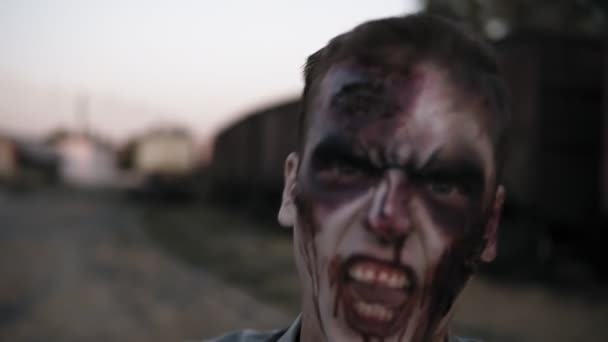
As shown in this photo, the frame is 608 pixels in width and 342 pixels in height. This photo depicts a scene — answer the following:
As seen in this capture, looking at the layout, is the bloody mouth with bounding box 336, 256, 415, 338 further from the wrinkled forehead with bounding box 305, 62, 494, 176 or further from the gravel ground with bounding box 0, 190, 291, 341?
the gravel ground with bounding box 0, 190, 291, 341

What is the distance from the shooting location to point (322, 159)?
1.35 metres

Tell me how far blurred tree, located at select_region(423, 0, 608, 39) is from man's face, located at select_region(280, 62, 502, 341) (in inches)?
404

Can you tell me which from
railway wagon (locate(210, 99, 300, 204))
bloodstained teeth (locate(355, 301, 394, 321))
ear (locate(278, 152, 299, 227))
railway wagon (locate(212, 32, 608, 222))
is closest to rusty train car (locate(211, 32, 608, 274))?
railway wagon (locate(212, 32, 608, 222))

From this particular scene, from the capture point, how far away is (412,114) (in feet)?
4.22

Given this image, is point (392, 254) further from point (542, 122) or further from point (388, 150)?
point (542, 122)

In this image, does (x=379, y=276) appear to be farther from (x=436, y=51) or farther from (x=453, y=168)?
(x=436, y=51)

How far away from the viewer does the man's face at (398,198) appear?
1.28m

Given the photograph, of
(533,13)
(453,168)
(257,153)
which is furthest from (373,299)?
(533,13)

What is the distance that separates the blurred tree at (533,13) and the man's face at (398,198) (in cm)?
1026

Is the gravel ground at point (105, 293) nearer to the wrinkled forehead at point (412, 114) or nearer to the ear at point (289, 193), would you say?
the ear at point (289, 193)

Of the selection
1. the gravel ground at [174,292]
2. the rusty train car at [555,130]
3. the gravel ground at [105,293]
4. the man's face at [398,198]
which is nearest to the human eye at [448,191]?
the man's face at [398,198]

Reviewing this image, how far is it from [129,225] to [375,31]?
11719 millimetres

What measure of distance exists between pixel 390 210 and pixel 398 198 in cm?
4

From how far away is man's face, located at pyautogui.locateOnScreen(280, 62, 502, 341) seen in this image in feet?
4.19
